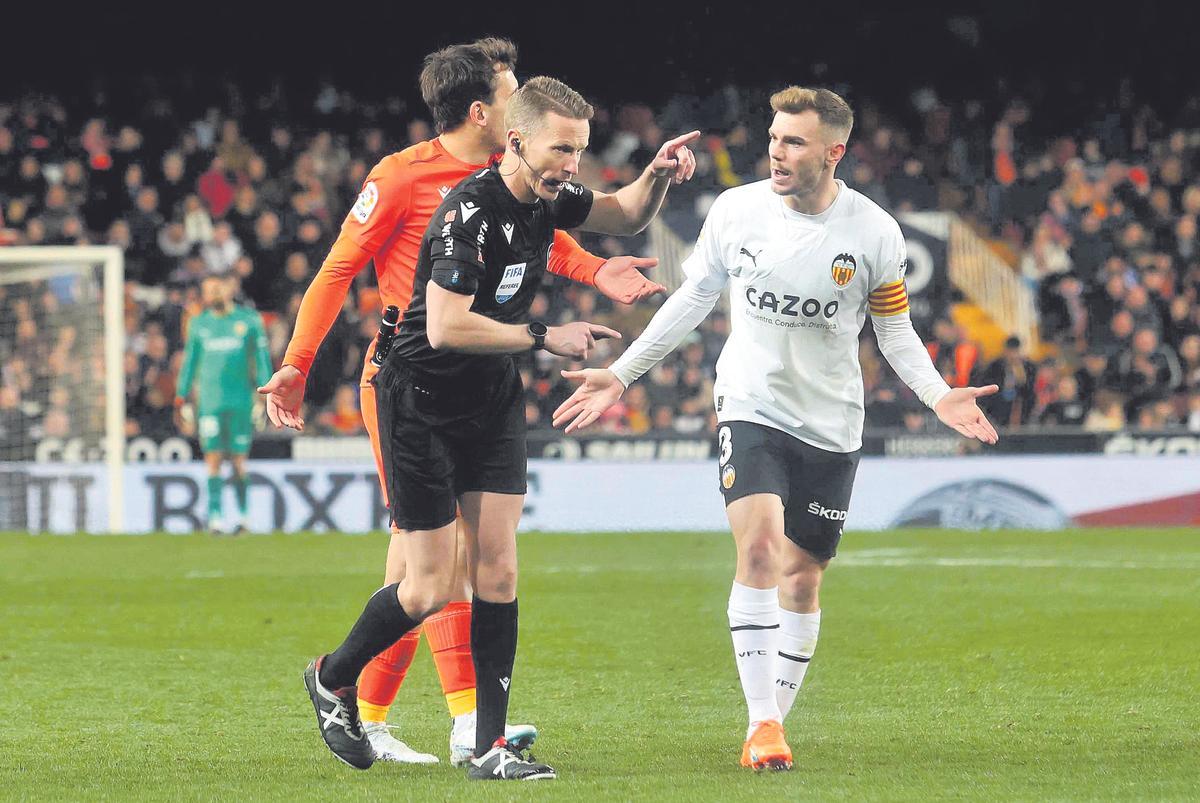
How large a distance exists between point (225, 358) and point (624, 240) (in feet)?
19.2

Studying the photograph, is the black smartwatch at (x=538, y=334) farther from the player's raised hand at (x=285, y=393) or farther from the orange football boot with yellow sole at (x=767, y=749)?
the orange football boot with yellow sole at (x=767, y=749)

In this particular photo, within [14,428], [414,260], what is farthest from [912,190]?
[414,260]

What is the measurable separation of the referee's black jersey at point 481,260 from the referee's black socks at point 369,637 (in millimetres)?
682

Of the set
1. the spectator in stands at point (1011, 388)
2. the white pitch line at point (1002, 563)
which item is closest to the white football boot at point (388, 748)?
the white pitch line at point (1002, 563)

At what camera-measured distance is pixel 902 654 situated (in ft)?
25.8

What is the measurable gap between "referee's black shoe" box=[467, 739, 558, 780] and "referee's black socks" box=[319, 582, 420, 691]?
44 centimetres

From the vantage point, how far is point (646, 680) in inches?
283

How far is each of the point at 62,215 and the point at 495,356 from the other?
15.0 m

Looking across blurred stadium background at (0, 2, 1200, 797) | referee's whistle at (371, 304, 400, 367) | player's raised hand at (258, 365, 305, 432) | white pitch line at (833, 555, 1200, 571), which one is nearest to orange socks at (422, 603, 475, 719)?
player's raised hand at (258, 365, 305, 432)

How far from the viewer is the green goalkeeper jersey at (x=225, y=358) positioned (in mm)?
15000

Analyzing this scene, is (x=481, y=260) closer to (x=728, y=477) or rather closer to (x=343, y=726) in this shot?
(x=728, y=477)

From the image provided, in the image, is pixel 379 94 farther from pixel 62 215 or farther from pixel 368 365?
pixel 368 365

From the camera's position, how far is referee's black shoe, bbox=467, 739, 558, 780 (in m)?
4.96

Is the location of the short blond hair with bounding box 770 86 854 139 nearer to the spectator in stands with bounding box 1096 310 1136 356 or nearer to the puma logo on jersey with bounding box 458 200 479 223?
the puma logo on jersey with bounding box 458 200 479 223
